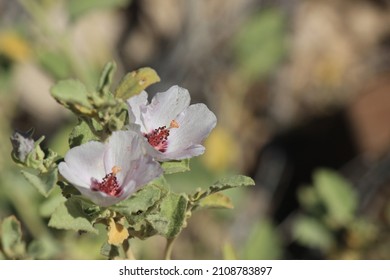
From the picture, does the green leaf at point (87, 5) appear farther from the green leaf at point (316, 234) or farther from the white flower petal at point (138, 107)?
the white flower petal at point (138, 107)

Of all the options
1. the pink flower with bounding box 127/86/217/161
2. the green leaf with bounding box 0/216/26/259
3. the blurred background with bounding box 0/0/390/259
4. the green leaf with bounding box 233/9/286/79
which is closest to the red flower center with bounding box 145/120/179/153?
the pink flower with bounding box 127/86/217/161

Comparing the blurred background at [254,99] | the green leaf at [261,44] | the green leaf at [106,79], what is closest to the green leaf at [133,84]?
the green leaf at [106,79]

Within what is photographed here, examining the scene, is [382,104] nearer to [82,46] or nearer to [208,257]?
[208,257]

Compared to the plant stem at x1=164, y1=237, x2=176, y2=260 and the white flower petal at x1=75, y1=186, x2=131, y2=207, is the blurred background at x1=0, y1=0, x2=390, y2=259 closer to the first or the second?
the plant stem at x1=164, y1=237, x2=176, y2=260

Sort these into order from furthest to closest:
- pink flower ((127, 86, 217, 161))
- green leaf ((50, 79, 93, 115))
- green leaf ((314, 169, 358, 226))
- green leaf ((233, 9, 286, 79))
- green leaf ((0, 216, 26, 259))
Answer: green leaf ((233, 9, 286, 79)) < green leaf ((314, 169, 358, 226)) < green leaf ((0, 216, 26, 259)) < pink flower ((127, 86, 217, 161)) < green leaf ((50, 79, 93, 115))

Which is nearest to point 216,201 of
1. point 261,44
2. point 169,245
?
point 169,245

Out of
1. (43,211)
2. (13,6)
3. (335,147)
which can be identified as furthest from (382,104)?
(43,211)
